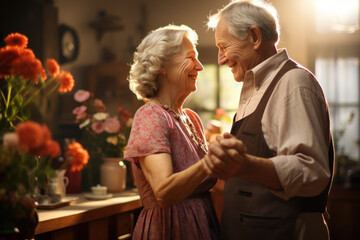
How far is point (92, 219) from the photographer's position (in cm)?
222

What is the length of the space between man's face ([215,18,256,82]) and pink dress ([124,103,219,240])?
0.31 m

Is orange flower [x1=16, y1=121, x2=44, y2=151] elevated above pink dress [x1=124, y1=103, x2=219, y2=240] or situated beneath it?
elevated above

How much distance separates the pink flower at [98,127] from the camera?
2839 mm

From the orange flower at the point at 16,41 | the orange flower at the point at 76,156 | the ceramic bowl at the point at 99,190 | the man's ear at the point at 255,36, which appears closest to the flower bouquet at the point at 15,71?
the orange flower at the point at 16,41

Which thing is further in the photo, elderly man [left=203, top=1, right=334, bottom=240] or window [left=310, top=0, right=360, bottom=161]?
window [left=310, top=0, right=360, bottom=161]

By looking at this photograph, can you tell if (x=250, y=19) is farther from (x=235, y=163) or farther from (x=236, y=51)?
(x=235, y=163)

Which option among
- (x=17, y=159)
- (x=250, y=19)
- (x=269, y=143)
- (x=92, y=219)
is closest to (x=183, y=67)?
(x=250, y=19)

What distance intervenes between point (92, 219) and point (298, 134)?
50.3 inches

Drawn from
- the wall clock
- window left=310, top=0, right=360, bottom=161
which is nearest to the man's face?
the wall clock

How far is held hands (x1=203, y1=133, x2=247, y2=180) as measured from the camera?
1283mm

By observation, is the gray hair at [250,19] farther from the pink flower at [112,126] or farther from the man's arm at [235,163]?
the pink flower at [112,126]

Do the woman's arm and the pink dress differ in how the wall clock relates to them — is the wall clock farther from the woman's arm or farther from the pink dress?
the woman's arm

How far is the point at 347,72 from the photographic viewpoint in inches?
197

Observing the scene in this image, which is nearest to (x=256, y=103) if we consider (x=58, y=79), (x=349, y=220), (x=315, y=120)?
(x=315, y=120)
